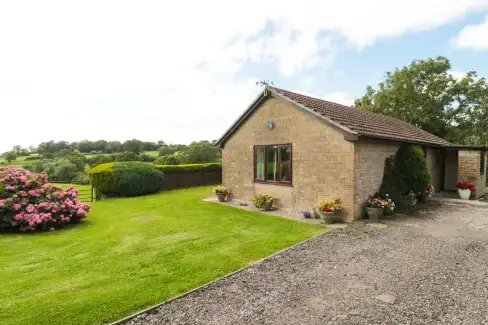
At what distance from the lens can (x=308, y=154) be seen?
1102 cm

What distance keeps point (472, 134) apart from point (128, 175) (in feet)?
99.5

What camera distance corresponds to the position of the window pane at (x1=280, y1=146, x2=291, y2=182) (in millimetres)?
11867

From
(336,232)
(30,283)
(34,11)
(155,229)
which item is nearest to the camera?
(30,283)

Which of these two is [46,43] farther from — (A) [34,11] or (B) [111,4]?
(B) [111,4]

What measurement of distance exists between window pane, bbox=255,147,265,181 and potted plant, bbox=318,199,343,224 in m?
3.93

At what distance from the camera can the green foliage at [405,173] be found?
11133 mm

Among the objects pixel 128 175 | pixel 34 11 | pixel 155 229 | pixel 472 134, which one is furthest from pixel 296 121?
pixel 472 134

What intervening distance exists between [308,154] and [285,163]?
1325mm

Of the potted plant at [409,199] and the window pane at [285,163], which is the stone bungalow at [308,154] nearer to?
the window pane at [285,163]

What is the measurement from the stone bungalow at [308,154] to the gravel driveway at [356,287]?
2.87 metres

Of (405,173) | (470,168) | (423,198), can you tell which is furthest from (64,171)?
(470,168)

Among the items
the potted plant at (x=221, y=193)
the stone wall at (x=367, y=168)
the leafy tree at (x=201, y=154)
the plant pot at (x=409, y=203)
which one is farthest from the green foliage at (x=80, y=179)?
the plant pot at (x=409, y=203)

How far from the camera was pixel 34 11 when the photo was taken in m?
7.57

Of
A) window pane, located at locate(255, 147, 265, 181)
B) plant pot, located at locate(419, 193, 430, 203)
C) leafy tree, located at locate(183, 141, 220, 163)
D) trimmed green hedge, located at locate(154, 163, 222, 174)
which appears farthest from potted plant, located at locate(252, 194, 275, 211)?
leafy tree, located at locate(183, 141, 220, 163)
